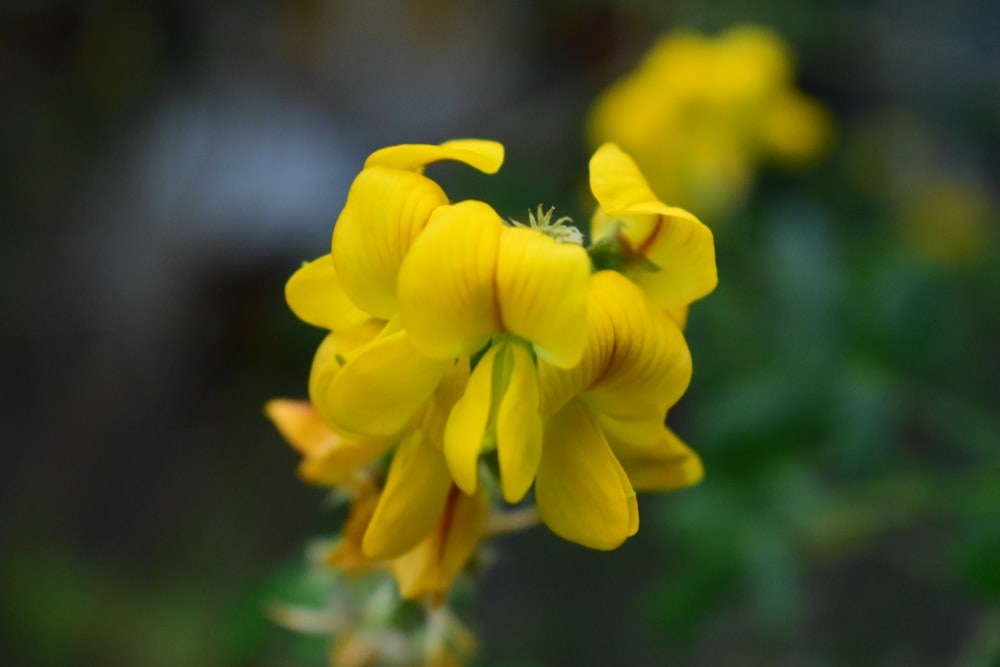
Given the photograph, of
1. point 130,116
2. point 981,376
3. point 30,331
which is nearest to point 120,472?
point 30,331

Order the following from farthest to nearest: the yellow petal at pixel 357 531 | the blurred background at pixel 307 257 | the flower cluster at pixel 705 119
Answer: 1. the blurred background at pixel 307 257
2. the flower cluster at pixel 705 119
3. the yellow petal at pixel 357 531

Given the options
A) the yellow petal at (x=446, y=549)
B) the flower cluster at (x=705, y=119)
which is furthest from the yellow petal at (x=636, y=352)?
the flower cluster at (x=705, y=119)

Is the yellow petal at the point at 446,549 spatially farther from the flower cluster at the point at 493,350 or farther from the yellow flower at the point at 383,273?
the yellow flower at the point at 383,273

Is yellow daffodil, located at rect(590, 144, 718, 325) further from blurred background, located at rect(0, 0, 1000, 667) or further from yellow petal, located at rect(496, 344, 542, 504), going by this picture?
blurred background, located at rect(0, 0, 1000, 667)

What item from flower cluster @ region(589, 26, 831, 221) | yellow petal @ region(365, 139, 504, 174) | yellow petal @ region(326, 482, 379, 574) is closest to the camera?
yellow petal @ region(365, 139, 504, 174)

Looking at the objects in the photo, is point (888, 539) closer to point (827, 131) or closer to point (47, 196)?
point (827, 131)

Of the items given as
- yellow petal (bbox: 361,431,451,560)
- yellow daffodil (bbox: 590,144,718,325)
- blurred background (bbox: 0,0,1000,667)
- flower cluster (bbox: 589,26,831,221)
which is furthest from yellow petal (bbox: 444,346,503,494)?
flower cluster (bbox: 589,26,831,221)

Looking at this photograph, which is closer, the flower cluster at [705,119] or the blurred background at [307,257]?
the flower cluster at [705,119]
